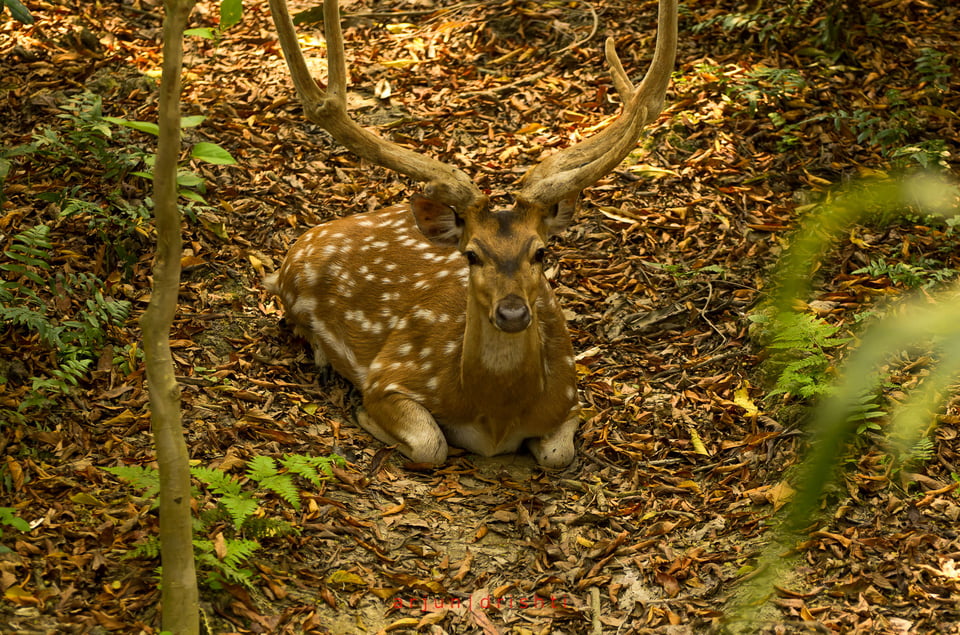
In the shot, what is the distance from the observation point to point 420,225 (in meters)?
5.31

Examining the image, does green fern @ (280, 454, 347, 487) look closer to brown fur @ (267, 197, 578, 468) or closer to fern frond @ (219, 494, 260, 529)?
fern frond @ (219, 494, 260, 529)

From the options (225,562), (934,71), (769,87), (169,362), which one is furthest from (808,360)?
(934,71)

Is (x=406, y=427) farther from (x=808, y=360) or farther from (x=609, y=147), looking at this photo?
(x=808, y=360)

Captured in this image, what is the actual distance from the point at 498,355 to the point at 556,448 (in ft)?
2.20

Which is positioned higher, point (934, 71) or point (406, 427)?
point (934, 71)

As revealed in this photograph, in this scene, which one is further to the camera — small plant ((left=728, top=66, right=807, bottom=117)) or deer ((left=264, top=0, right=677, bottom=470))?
small plant ((left=728, top=66, right=807, bottom=117))

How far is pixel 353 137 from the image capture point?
16.7ft

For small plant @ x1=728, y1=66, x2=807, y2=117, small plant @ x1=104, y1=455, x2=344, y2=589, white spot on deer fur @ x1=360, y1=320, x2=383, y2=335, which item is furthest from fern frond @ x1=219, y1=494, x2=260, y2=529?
small plant @ x1=728, y1=66, x2=807, y2=117

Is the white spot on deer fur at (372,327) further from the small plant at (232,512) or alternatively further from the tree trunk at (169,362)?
the tree trunk at (169,362)

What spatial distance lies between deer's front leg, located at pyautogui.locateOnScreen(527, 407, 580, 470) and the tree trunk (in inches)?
97.0

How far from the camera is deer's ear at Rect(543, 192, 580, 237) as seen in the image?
529 cm

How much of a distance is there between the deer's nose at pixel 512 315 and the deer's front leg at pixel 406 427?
1.00 m

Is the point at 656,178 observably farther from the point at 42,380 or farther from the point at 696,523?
the point at 42,380

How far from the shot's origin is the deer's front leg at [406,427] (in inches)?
215
